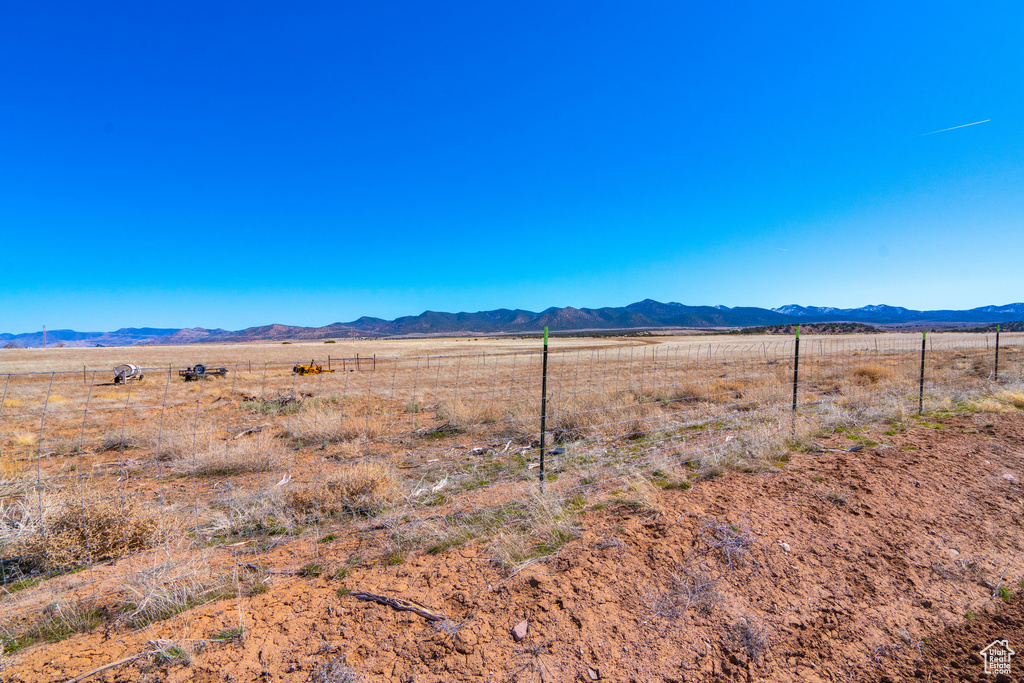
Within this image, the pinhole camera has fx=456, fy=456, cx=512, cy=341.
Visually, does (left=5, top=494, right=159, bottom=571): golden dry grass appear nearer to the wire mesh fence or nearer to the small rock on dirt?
the wire mesh fence

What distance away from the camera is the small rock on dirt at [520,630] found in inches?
124

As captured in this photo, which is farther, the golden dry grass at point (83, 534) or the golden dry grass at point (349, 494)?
the golden dry grass at point (349, 494)

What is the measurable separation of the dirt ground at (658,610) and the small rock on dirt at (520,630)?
0.09ft

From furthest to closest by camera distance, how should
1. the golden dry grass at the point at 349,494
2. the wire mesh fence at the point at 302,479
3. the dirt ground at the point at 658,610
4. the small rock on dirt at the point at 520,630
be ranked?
the golden dry grass at the point at 349,494
the wire mesh fence at the point at 302,479
the small rock on dirt at the point at 520,630
the dirt ground at the point at 658,610

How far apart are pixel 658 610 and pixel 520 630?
41.2 inches

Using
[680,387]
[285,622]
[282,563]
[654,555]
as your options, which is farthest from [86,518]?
[680,387]

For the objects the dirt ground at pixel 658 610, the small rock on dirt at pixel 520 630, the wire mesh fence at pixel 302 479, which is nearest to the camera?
the dirt ground at pixel 658 610

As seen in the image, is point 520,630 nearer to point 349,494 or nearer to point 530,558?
point 530,558

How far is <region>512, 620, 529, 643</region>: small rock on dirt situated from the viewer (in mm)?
3162

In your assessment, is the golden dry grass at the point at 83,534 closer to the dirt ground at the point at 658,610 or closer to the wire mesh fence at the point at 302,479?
the wire mesh fence at the point at 302,479

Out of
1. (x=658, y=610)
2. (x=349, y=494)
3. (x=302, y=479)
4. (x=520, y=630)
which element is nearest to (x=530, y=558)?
(x=520, y=630)

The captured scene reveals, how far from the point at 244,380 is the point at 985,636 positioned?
Answer: 27574mm

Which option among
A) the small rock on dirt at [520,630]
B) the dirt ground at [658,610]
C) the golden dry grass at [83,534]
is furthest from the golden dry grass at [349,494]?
the small rock on dirt at [520,630]

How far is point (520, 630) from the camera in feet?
10.6
